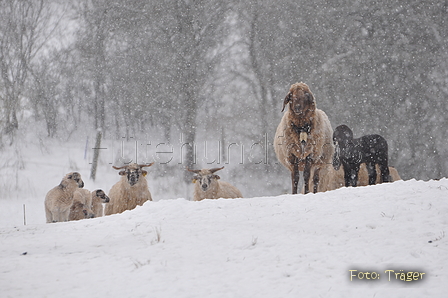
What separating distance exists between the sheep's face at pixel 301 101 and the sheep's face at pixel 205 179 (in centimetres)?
246

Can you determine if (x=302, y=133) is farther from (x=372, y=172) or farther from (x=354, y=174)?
(x=372, y=172)

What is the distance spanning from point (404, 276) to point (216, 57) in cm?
1799

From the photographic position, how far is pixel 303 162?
9227 millimetres

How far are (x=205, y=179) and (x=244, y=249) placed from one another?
17.5ft

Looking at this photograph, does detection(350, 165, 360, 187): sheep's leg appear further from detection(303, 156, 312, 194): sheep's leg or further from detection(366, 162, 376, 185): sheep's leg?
detection(303, 156, 312, 194): sheep's leg

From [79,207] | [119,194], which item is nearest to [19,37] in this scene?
[79,207]

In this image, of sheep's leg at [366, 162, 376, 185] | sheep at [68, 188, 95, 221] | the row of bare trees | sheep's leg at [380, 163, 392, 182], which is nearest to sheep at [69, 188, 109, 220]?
sheep at [68, 188, 95, 221]

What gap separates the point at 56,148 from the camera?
76.7 ft

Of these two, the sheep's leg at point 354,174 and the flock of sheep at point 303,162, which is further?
the sheep's leg at point 354,174

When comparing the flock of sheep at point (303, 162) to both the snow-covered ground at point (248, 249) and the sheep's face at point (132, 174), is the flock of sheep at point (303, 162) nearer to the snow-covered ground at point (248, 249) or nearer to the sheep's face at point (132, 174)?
the sheep's face at point (132, 174)

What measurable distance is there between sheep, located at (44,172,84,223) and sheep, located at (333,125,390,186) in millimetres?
5954

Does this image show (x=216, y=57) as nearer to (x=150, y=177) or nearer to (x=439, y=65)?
(x=150, y=177)

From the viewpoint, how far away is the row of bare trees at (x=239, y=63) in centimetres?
1839

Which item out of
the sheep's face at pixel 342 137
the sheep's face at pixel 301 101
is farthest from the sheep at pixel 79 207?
the sheep's face at pixel 342 137
